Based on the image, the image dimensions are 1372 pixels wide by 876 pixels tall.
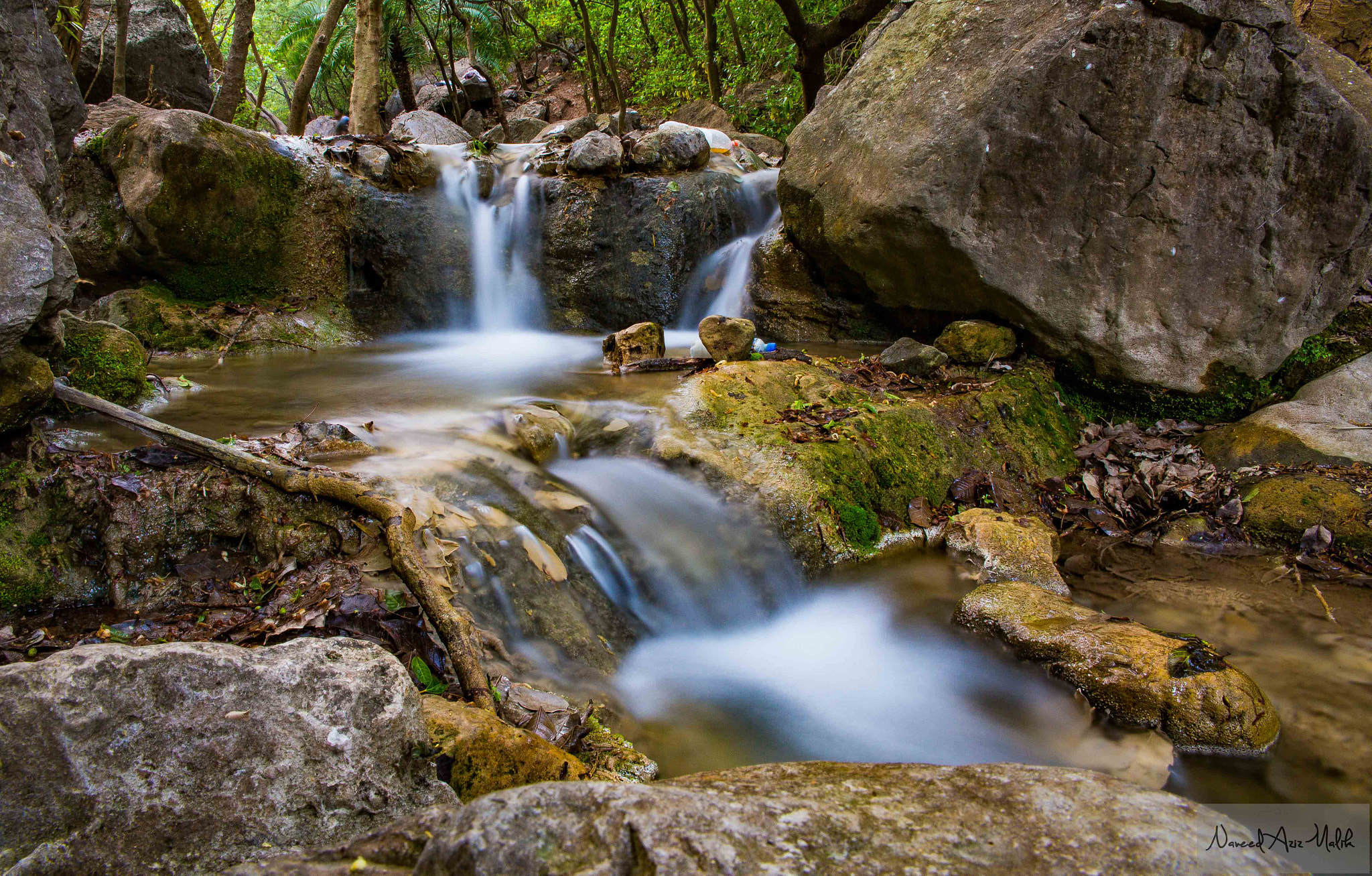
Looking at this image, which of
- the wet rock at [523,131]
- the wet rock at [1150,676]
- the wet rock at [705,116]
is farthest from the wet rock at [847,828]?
the wet rock at [523,131]

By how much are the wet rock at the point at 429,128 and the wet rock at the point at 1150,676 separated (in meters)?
13.4

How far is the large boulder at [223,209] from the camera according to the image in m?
7.15

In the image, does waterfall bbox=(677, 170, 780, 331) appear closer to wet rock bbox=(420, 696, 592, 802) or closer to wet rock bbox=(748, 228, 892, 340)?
wet rock bbox=(748, 228, 892, 340)

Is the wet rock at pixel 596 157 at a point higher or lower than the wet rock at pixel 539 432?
higher

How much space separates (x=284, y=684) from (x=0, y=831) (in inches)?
21.1

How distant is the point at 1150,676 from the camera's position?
9.75ft

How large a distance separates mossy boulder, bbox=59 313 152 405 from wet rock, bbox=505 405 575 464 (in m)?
2.18

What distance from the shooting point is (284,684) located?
5.67ft

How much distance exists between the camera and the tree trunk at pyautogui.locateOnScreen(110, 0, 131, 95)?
9.23 meters

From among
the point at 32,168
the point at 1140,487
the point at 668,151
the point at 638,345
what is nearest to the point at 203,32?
the point at 668,151

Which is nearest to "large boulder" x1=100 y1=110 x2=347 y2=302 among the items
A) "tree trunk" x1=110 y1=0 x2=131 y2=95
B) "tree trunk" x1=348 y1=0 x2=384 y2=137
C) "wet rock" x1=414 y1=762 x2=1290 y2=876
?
"tree trunk" x1=348 y1=0 x2=384 y2=137

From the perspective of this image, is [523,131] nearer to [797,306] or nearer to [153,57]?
[153,57]

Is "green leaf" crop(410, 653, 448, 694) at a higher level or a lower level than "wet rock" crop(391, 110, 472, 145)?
lower
